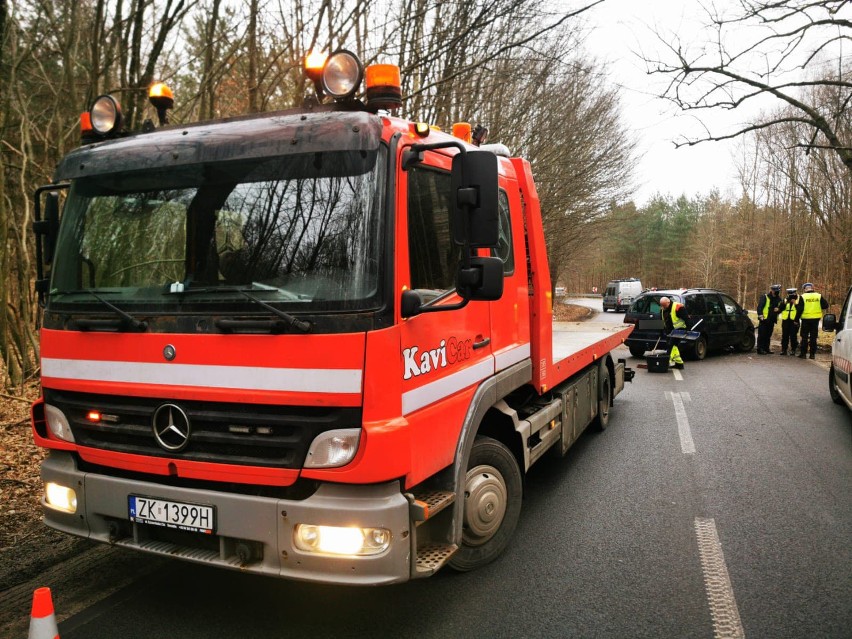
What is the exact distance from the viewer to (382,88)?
3.11 m

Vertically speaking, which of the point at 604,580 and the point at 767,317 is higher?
the point at 767,317

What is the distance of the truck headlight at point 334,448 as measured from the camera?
103 inches

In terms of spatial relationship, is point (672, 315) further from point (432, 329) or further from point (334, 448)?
point (334, 448)

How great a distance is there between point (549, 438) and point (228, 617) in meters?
2.67

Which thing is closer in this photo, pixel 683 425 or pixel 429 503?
pixel 429 503

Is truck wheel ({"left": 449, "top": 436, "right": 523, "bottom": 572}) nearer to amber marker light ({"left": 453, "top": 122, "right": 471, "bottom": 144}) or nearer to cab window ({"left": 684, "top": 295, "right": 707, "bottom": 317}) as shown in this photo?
amber marker light ({"left": 453, "top": 122, "right": 471, "bottom": 144})

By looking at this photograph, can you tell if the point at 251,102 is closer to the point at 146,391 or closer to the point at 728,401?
the point at 146,391

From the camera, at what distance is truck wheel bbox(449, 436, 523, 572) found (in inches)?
139

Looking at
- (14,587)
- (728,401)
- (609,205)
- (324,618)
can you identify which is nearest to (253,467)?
(324,618)

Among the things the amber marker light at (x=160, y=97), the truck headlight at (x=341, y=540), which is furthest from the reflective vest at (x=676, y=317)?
the truck headlight at (x=341, y=540)

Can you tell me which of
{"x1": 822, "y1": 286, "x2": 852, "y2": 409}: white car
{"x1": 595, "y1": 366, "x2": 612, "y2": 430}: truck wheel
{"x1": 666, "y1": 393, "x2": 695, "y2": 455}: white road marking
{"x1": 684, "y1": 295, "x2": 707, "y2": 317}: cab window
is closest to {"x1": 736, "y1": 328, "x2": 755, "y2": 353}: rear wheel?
{"x1": 684, "y1": 295, "x2": 707, "y2": 317}: cab window

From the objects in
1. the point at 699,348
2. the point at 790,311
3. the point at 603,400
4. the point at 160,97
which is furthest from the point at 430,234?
the point at 790,311

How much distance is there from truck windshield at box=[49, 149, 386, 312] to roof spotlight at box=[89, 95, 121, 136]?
1.31ft

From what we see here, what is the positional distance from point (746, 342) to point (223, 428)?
54.1ft
